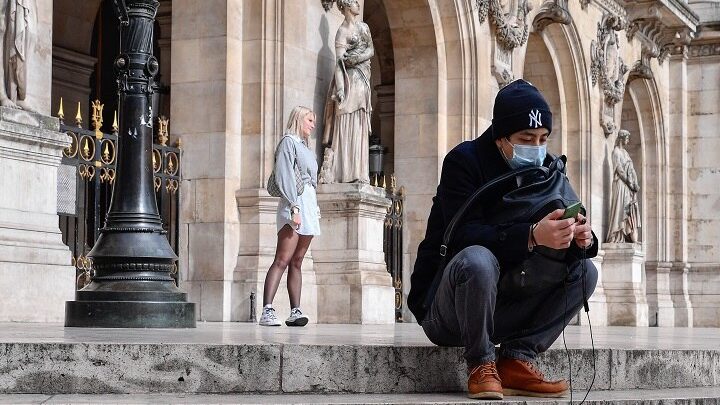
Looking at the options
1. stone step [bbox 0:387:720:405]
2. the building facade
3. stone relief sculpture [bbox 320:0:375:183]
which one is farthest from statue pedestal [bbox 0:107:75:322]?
stone step [bbox 0:387:720:405]

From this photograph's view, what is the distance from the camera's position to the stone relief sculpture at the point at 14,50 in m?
11.1

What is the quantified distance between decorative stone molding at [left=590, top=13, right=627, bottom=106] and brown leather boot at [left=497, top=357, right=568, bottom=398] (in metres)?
20.2

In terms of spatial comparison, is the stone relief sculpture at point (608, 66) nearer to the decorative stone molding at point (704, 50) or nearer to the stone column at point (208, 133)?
the decorative stone molding at point (704, 50)

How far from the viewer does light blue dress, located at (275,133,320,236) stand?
1126 centimetres

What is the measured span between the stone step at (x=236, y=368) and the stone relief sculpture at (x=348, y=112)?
8916 millimetres

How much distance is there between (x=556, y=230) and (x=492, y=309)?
1.45 feet

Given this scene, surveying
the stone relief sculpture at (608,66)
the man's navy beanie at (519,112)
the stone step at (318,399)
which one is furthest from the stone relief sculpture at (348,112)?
the stone relief sculpture at (608,66)

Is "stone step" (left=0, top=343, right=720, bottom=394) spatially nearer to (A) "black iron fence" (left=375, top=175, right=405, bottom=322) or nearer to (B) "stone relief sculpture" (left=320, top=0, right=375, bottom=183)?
(B) "stone relief sculpture" (left=320, top=0, right=375, bottom=183)

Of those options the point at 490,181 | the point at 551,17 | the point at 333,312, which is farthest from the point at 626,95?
the point at 490,181

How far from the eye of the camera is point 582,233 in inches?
226

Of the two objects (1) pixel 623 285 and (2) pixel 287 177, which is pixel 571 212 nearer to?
(2) pixel 287 177

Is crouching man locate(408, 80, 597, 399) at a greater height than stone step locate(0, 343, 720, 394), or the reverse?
crouching man locate(408, 80, 597, 399)

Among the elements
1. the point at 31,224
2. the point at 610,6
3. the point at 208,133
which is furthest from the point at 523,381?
the point at 610,6

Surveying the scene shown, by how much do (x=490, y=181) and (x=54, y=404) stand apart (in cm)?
213
